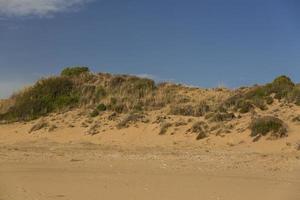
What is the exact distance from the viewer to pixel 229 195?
11445mm

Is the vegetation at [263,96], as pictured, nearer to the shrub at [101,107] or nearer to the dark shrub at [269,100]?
A: the dark shrub at [269,100]

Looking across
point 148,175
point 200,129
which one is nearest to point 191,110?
point 200,129

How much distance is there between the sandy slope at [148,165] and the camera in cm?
1191

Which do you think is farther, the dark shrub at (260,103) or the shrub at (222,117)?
the dark shrub at (260,103)

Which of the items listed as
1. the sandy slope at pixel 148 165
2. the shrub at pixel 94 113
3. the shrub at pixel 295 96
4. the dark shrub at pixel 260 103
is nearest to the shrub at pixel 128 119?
the sandy slope at pixel 148 165

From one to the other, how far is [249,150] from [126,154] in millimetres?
4394

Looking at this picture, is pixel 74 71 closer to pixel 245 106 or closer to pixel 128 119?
pixel 128 119

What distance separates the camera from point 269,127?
22.1 m

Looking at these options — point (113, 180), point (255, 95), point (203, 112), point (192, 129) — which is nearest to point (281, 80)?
point (255, 95)

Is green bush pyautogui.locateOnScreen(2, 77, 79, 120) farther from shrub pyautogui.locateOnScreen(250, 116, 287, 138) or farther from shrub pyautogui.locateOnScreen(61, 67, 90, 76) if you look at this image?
shrub pyautogui.locateOnScreen(250, 116, 287, 138)

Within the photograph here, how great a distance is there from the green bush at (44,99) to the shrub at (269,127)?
14934 mm

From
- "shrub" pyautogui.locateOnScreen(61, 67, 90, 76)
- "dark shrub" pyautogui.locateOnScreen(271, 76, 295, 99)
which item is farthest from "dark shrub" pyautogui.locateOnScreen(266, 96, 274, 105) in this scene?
"shrub" pyautogui.locateOnScreen(61, 67, 90, 76)

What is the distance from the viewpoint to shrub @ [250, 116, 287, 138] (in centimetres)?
2170

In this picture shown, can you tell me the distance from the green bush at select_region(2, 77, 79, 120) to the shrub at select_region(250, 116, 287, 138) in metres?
14.9
